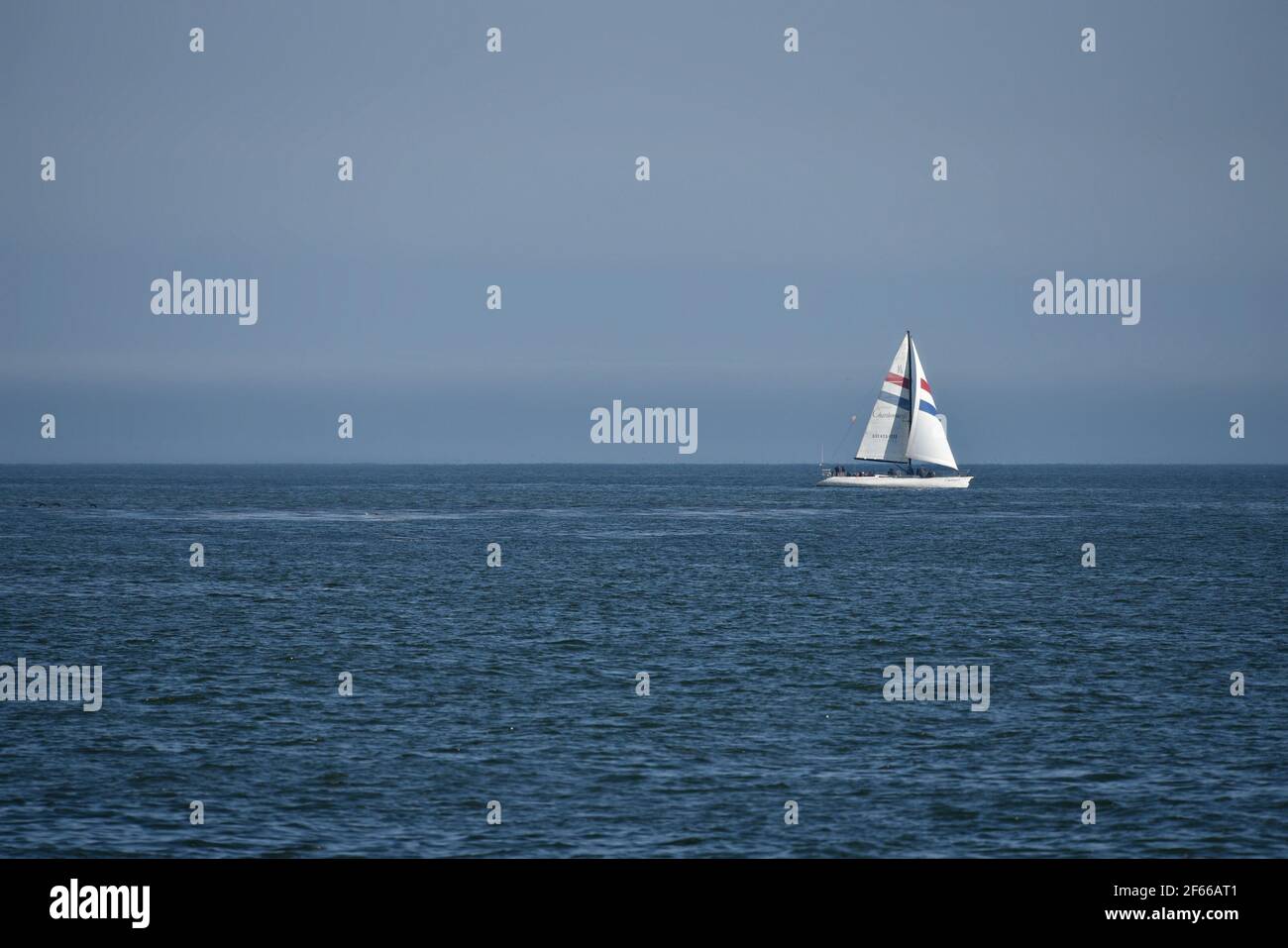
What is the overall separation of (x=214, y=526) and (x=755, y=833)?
107993 millimetres

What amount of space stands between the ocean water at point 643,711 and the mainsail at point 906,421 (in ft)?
287

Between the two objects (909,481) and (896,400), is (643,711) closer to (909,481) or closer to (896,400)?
(896,400)

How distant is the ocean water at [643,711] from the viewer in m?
24.9

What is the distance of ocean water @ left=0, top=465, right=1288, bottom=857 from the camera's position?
24.9 meters

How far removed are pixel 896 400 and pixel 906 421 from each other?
2.94 meters

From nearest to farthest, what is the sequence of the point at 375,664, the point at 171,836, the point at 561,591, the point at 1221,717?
the point at 171,836 → the point at 1221,717 → the point at 375,664 → the point at 561,591

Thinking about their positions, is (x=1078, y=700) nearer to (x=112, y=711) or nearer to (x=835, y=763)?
(x=835, y=763)

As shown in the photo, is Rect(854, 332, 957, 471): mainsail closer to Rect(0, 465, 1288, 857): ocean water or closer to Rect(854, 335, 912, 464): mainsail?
Rect(854, 335, 912, 464): mainsail

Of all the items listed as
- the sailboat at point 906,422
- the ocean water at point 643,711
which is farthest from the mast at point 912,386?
the ocean water at point 643,711

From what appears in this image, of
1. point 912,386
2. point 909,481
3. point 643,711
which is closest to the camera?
point 643,711

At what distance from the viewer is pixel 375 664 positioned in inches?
1735

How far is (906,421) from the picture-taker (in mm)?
173500

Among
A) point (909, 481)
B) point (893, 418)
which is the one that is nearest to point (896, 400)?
point (893, 418)
